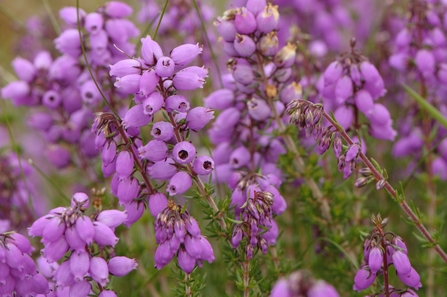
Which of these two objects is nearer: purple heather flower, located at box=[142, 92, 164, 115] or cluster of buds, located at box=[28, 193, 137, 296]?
cluster of buds, located at box=[28, 193, 137, 296]

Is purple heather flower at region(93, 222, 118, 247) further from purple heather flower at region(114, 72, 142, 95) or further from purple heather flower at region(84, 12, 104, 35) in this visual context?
purple heather flower at region(84, 12, 104, 35)

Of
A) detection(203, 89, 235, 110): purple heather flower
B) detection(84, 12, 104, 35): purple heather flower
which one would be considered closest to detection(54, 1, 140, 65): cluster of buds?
detection(84, 12, 104, 35): purple heather flower

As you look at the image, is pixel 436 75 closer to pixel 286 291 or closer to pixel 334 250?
pixel 334 250

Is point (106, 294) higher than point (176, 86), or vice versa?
point (176, 86)

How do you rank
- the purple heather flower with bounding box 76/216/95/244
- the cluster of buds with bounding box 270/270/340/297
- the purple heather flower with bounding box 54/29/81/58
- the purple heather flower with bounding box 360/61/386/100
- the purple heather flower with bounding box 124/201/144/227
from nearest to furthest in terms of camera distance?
1. the cluster of buds with bounding box 270/270/340/297
2. the purple heather flower with bounding box 76/216/95/244
3. the purple heather flower with bounding box 124/201/144/227
4. the purple heather flower with bounding box 360/61/386/100
5. the purple heather flower with bounding box 54/29/81/58

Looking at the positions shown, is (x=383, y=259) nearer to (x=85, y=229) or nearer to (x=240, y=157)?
(x=240, y=157)

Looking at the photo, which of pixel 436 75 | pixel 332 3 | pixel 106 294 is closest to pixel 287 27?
pixel 332 3
